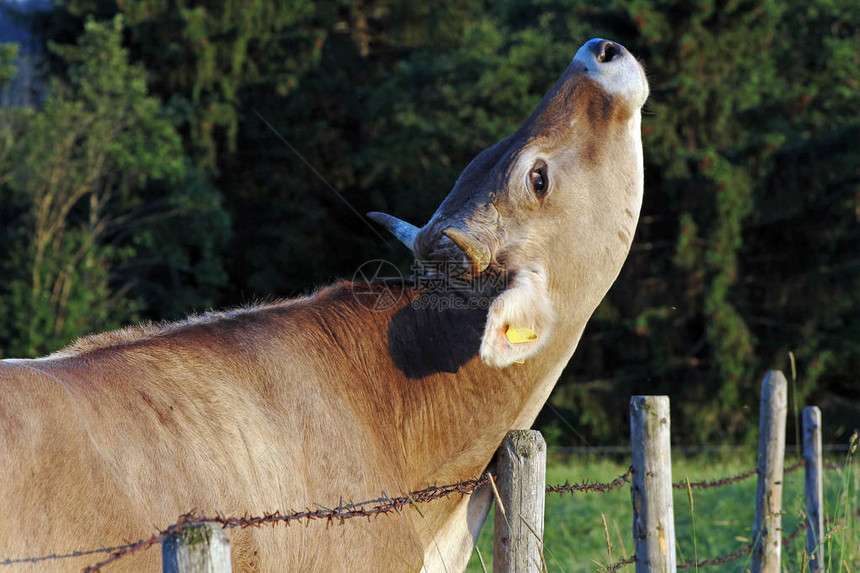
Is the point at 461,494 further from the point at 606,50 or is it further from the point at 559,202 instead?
the point at 606,50

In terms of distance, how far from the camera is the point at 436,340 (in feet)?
10.6

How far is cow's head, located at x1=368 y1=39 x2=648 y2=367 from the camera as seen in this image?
325 cm

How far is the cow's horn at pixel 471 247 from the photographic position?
3109 millimetres

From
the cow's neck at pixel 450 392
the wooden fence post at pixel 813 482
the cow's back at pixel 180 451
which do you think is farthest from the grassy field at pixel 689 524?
the cow's back at pixel 180 451

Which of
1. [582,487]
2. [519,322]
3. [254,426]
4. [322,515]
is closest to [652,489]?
[582,487]

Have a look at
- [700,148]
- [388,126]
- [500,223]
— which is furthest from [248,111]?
[500,223]

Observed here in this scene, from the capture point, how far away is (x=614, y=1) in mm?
18062

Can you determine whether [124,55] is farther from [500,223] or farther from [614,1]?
[500,223]

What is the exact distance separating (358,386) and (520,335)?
60 centimetres

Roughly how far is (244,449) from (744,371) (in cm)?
1758

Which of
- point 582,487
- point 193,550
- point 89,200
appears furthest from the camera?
point 89,200

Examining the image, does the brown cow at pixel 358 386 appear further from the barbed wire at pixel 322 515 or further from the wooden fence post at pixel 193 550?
the wooden fence post at pixel 193 550

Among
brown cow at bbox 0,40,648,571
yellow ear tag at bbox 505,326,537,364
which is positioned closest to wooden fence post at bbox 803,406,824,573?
brown cow at bbox 0,40,648,571

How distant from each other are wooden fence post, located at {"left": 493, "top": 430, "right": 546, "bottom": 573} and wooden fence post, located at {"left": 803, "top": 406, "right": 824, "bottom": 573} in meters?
2.76
